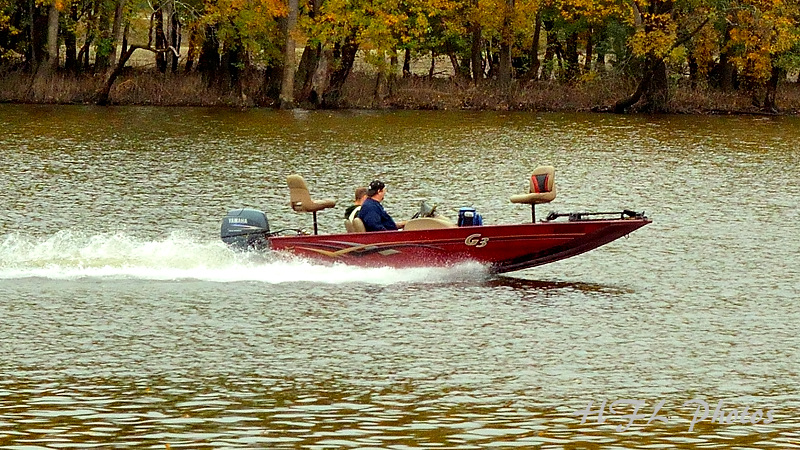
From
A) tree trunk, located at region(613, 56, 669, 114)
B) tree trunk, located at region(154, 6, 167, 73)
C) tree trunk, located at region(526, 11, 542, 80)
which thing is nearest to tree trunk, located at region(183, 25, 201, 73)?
tree trunk, located at region(154, 6, 167, 73)

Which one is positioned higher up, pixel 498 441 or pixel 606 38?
pixel 606 38

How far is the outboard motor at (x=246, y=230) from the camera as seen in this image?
21.6 metres

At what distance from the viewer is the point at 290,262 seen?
21766mm

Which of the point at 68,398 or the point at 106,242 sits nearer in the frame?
the point at 68,398

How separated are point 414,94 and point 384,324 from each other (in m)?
47.5

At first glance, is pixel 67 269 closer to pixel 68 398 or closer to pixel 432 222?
pixel 432 222

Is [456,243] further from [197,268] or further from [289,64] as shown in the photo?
[289,64]

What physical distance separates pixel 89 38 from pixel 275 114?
35.5 ft

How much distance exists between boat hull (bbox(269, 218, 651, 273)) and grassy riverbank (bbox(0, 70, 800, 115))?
42.4 metres

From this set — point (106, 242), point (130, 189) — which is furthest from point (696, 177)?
point (106, 242)

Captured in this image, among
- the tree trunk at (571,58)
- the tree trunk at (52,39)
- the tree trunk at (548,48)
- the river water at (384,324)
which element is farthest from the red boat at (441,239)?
the tree trunk at (548,48)

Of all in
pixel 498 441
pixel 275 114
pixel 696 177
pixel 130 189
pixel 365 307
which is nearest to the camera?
pixel 498 441

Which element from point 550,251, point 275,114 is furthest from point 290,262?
point 275,114

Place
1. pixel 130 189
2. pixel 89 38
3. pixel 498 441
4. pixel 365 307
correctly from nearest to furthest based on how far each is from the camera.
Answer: pixel 498 441
pixel 365 307
pixel 130 189
pixel 89 38
